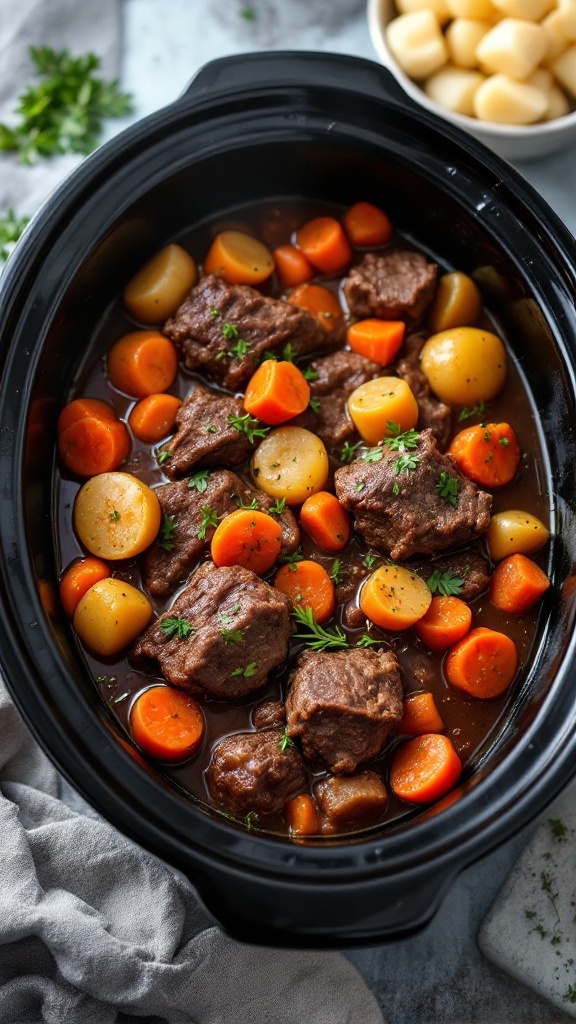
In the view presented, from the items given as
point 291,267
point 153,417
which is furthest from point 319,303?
point 153,417

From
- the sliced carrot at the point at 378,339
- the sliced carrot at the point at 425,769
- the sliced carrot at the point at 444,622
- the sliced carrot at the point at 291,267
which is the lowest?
the sliced carrot at the point at 425,769

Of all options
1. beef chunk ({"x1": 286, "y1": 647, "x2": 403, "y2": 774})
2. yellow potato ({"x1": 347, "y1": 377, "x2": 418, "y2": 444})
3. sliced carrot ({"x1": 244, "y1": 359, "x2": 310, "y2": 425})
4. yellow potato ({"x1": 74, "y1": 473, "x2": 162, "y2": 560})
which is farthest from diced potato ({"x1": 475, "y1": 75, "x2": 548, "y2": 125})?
beef chunk ({"x1": 286, "y1": 647, "x2": 403, "y2": 774})

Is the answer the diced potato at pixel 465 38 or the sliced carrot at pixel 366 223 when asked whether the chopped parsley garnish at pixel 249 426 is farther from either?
the diced potato at pixel 465 38

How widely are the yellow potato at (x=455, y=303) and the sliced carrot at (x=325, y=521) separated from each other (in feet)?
2.73

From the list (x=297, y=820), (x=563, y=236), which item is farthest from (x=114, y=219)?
(x=297, y=820)

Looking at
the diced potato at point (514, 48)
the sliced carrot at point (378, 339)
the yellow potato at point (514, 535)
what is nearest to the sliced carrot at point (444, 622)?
the yellow potato at point (514, 535)

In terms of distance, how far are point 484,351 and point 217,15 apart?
6.79 feet

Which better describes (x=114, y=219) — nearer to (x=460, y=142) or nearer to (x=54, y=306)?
(x=54, y=306)

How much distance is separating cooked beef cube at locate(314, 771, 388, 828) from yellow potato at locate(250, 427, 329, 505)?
97cm

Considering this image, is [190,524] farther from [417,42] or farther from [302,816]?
[417,42]

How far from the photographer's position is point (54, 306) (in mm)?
3215

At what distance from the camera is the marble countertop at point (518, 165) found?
3463 mm

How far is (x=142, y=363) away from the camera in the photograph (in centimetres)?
355

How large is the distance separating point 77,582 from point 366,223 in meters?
1.75
